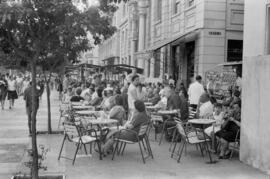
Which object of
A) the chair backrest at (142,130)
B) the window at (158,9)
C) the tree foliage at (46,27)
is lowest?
the chair backrest at (142,130)

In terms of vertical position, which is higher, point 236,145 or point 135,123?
point 135,123

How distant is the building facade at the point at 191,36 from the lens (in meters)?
18.0

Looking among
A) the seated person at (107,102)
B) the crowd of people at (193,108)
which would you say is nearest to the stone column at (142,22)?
the crowd of people at (193,108)

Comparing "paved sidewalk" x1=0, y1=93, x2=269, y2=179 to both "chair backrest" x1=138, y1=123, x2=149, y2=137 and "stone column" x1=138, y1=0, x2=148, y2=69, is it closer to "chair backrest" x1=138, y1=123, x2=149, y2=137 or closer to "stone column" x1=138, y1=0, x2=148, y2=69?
"chair backrest" x1=138, y1=123, x2=149, y2=137

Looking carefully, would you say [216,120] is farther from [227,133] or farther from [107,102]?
[107,102]

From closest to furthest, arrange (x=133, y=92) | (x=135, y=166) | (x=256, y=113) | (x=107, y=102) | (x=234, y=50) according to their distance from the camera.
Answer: (x=256, y=113) < (x=135, y=166) < (x=133, y=92) < (x=107, y=102) < (x=234, y=50)

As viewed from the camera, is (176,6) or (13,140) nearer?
(13,140)

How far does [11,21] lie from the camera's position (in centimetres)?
591

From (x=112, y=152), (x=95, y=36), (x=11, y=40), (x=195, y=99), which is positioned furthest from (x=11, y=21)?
(x=195, y=99)

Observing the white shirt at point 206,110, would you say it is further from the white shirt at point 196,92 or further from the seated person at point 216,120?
the white shirt at point 196,92

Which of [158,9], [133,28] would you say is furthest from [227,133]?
[133,28]

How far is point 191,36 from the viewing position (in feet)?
63.6

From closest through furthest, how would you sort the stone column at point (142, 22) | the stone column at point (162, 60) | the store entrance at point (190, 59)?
1. the store entrance at point (190, 59)
2. the stone column at point (162, 60)
3. the stone column at point (142, 22)

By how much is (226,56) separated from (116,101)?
30.7 feet
